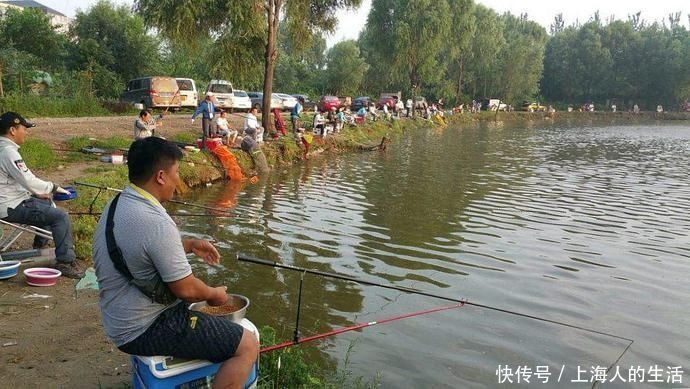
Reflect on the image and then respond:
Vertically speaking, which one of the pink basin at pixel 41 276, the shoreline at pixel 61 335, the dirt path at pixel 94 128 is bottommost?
the shoreline at pixel 61 335

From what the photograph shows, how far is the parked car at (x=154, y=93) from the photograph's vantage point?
85.7 feet

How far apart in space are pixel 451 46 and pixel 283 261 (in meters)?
46.0

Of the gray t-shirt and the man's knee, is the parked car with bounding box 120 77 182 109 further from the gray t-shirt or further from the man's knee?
the man's knee

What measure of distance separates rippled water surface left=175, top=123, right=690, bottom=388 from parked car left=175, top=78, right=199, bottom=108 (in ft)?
43.5

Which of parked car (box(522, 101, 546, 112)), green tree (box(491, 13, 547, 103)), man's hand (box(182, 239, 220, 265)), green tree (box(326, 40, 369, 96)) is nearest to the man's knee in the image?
man's hand (box(182, 239, 220, 265))

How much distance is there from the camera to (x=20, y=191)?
601 centimetres

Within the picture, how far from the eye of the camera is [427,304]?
22.4 feet

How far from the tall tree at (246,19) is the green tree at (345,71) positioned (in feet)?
127

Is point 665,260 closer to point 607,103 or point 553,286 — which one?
point 553,286

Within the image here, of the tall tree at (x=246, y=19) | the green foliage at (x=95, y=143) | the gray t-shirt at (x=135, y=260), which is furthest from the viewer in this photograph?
the tall tree at (x=246, y=19)

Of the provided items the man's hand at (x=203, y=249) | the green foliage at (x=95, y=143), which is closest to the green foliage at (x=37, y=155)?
the green foliage at (x=95, y=143)

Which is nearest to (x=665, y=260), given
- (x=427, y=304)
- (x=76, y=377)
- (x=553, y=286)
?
(x=553, y=286)

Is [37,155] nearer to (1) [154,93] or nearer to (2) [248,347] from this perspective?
(2) [248,347]

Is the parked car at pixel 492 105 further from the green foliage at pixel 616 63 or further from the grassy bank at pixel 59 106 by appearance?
the grassy bank at pixel 59 106
